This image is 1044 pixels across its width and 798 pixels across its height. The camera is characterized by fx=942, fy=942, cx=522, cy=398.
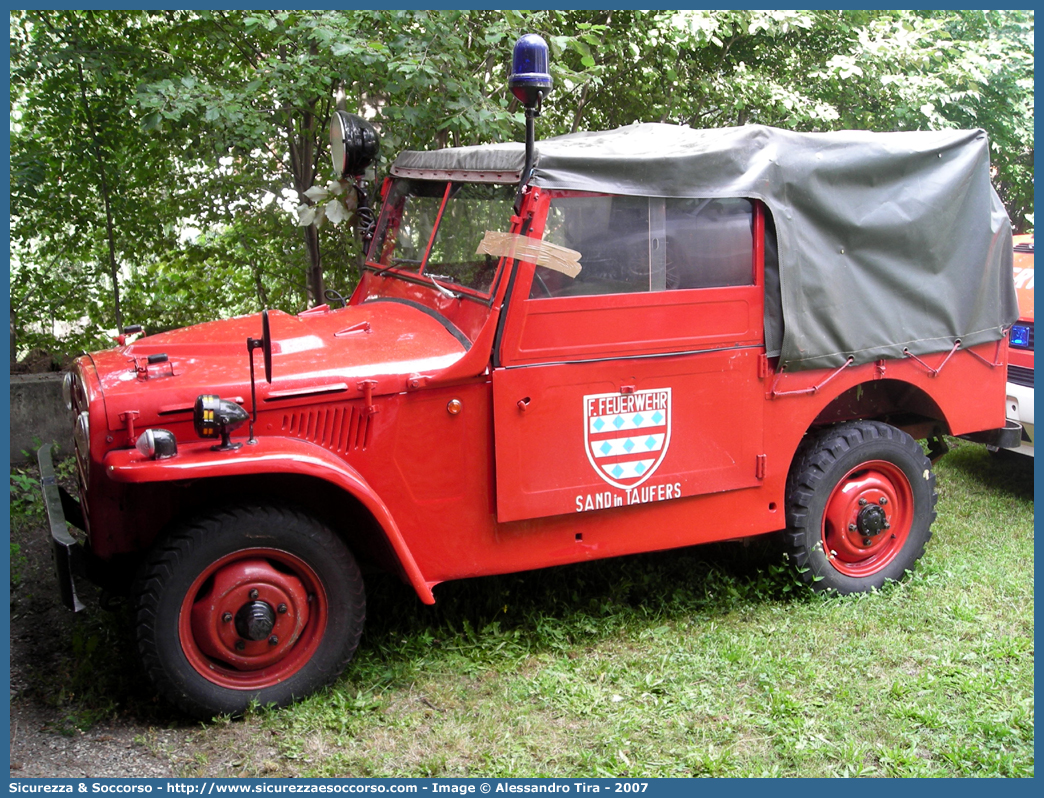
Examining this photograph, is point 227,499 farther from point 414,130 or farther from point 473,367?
point 414,130

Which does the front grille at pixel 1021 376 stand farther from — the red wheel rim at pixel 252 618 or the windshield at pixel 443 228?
the red wheel rim at pixel 252 618

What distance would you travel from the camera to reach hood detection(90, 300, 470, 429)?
3582 millimetres

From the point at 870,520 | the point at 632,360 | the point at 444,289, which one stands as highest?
the point at 444,289

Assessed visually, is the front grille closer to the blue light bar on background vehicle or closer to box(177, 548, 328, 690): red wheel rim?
the blue light bar on background vehicle

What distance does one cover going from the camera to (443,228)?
4461 millimetres

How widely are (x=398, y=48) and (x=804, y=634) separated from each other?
4.07 metres

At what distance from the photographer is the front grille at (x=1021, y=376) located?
6.07 meters

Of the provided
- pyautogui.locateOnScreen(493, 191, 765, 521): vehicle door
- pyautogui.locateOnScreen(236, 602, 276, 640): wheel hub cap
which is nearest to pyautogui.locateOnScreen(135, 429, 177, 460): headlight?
pyautogui.locateOnScreen(236, 602, 276, 640): wheel hub cap

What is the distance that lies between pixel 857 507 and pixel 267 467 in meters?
2.99

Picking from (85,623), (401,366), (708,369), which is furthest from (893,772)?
(85,623)

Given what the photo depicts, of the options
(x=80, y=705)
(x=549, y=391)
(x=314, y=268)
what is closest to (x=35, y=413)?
(x=314, y=268)

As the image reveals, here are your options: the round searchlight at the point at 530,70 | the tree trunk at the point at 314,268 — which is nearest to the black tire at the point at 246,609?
the round searchlight at the point at 530,70

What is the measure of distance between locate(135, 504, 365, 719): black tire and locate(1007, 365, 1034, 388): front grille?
4.57 metres

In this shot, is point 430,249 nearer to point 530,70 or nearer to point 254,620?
point 530,70
